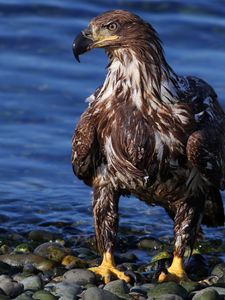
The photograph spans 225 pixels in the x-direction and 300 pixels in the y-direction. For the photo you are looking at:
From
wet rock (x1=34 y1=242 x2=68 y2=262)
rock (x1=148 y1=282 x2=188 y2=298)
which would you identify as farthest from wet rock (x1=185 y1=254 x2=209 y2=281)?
wet rock (x1=34 y1=242 x2=68 y2=262)

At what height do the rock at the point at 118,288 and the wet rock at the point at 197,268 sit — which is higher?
the rock at the point at 118,288

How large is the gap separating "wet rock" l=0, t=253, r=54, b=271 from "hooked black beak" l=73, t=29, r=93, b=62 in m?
1.67

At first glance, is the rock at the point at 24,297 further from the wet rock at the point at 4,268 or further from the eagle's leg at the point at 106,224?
the eagle's leg at the point at 106,224

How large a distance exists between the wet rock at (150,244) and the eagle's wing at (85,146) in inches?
50.1

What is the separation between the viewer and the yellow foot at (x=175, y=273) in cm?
984

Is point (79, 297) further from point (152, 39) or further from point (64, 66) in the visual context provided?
point (64, 66)

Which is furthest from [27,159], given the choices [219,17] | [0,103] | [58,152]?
[219,17]

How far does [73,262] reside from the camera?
33.2ft

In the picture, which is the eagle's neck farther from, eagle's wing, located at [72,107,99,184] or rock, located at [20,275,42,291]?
rock, located at [20,275,42,291]

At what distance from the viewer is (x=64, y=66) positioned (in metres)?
15.8

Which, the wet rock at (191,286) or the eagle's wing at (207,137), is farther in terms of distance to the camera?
the eagle's wing at (207,137)

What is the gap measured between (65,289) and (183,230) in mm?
1404

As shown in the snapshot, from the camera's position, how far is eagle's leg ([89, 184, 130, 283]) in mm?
9945

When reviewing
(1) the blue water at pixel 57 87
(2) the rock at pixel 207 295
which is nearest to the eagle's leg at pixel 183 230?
(2) the rock at pixel 207 295
